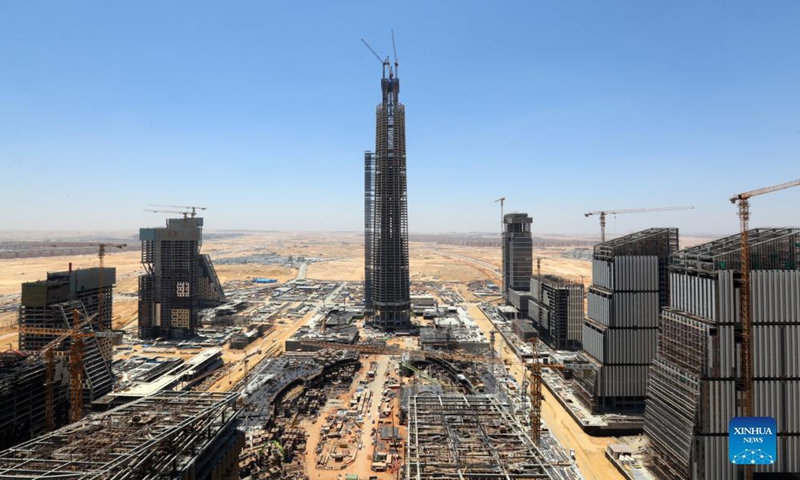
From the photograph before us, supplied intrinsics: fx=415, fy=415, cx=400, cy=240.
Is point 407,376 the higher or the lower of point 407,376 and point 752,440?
the lower

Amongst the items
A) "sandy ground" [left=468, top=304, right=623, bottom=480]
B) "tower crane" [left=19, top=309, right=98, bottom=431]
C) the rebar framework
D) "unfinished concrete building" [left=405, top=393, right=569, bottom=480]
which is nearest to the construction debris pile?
"unfinished concrete building" [left=405, top=393, right=569, bottom=480]

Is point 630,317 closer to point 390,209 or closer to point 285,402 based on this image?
point 285,402

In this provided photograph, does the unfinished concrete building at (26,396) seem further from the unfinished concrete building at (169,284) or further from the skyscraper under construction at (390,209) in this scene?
the skyscraper under construction at (390,209)

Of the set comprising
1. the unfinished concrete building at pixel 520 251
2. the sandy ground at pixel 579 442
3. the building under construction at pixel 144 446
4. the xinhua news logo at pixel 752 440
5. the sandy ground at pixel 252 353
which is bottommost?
the sandy ground at pixel 579 442

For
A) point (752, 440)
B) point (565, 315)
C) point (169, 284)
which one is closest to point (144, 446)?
point (752, 440)

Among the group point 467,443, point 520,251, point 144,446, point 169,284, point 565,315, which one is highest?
point 520,251

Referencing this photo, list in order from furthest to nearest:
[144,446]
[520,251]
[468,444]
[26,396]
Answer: [520,251] → [26,396] → [468,444] → [144,446]

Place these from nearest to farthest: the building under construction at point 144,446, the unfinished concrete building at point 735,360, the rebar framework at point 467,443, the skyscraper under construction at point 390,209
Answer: the building under construction at point 144,446, the rebar framework at point 467,443, the unfinished concrete building at point 735,360, the skyscraper under construction at point 390,209

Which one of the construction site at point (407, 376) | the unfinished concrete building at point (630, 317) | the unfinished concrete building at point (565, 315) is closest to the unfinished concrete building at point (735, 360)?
the construction site at point (407, 376)
